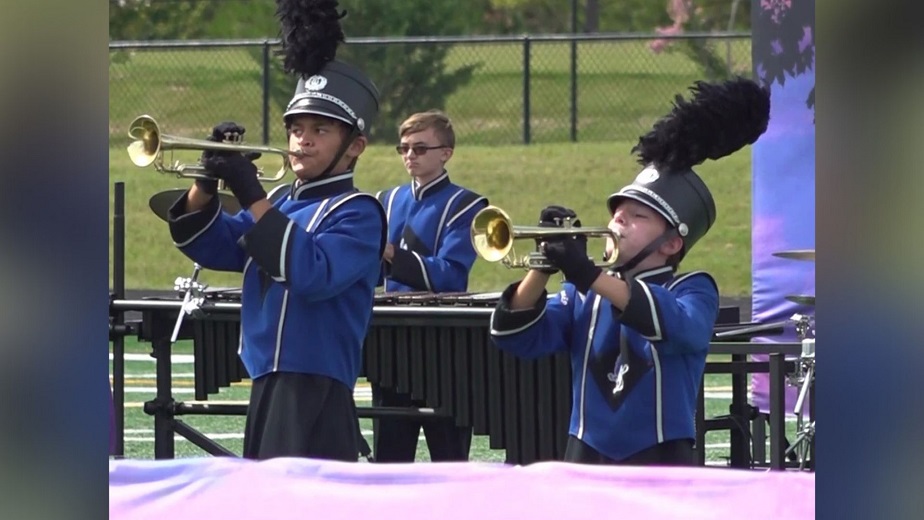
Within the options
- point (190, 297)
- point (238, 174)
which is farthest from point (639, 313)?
point (190, 297)

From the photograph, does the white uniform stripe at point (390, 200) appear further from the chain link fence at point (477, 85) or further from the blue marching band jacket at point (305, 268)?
the chain link fence at point (477, 85)

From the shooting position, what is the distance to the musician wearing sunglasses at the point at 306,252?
13.1ft

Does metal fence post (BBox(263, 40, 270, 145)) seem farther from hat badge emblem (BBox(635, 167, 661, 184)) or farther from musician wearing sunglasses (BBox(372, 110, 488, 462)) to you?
hat badge emblem (BBox(635, 167, 661, 184))

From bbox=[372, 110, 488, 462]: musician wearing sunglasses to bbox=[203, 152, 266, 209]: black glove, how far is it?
231 centimetres

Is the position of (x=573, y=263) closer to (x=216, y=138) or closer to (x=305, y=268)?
(x=305, y=268)

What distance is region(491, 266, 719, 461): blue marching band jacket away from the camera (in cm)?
387

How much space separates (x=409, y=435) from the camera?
6699mm

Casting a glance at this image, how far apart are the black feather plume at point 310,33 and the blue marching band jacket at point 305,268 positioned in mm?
363

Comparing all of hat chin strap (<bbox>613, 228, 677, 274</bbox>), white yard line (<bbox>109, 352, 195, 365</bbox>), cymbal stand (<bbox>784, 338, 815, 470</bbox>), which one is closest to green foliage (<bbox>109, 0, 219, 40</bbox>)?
white yard line (<bbox>109, 352, 195, 365</bbox>)

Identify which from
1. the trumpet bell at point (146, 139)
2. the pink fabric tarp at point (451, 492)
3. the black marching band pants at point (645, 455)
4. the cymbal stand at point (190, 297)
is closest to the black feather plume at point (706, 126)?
the black marching band pants at point (645, 455)

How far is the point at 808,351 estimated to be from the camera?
5934 mm
